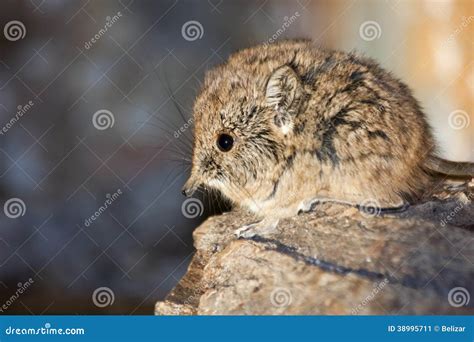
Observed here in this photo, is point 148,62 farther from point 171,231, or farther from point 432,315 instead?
point 432,315

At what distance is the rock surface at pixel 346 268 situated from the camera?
1.88 m

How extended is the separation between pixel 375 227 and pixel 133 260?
1.92m

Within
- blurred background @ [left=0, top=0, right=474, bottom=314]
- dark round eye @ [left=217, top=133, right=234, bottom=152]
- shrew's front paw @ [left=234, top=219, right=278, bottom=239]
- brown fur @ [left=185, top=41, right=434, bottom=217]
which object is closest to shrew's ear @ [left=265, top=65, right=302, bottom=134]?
brown fur @ [left=185, top=41, right=434, bottom=217]

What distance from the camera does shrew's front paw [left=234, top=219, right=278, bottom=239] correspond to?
2.25m

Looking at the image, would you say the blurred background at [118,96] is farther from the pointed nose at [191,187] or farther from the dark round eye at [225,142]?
the dark round eye at [225,142]

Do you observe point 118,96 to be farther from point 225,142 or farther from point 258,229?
point 258,229

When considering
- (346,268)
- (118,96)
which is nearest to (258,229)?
(346,268)

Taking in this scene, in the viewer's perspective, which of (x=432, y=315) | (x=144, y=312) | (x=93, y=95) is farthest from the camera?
(x=93, y=95)

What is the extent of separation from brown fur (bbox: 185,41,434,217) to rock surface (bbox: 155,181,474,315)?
0.33ft

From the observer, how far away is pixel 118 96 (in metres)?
3.55

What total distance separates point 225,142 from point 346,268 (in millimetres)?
684

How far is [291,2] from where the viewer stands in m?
3.43

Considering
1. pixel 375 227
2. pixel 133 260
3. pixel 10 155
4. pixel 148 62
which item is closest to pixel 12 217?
pixel 10 155

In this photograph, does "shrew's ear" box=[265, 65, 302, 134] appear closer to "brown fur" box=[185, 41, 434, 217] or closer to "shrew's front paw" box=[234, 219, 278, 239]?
"brown fur" box=[185, 41, 434, 217]
